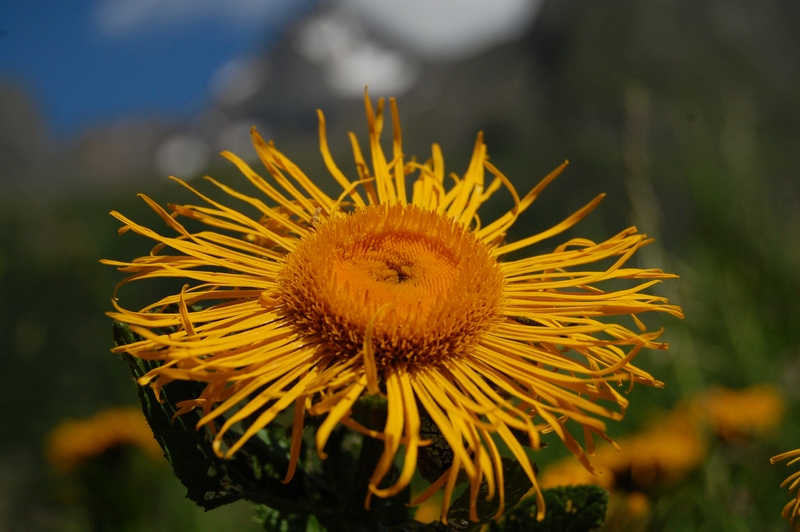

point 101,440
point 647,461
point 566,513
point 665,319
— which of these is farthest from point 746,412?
point 101,440

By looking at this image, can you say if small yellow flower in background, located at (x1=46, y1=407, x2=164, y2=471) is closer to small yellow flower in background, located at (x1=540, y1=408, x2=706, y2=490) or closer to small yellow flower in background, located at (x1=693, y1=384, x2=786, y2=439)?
small yellow flower in background, located at (x1=540, y1=408, x2=706, y2=490)

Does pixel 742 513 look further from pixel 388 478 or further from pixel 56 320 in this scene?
pixel 56 320

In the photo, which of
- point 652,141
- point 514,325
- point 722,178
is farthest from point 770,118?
point 514,325

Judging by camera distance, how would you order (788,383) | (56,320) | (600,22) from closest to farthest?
(788,383), (56,320), (600,22)

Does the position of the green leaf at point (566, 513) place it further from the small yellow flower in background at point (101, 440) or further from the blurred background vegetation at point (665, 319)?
the small yellow flower in background at point (101, 440)

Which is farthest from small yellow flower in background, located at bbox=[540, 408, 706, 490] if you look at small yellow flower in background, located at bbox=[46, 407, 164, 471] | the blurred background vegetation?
small yellow flower in background, located at bbox=[46, 407, 164, 471]
